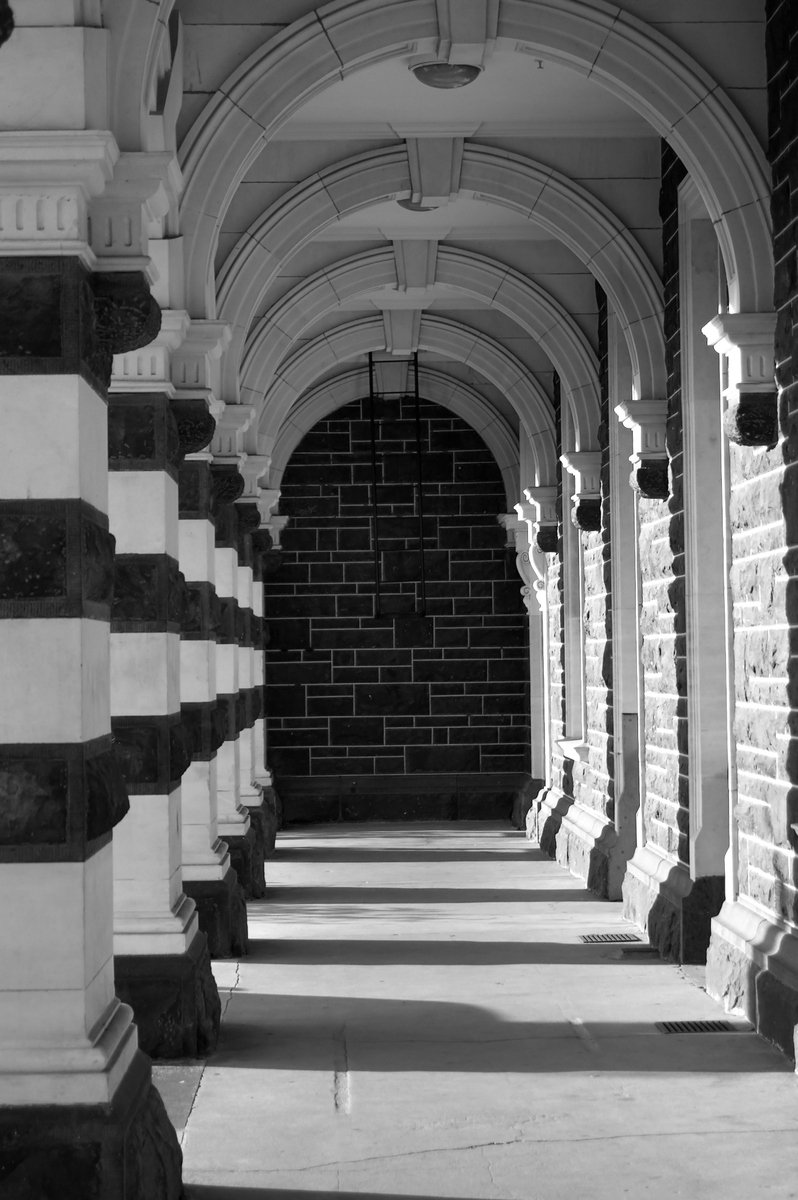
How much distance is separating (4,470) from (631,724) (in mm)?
6497

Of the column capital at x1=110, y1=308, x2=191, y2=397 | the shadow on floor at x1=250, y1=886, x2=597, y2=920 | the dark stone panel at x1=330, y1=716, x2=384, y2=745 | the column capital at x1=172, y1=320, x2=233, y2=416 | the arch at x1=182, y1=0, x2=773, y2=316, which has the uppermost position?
→ the arch at x1=182, y1=0, x2=773, y2=316

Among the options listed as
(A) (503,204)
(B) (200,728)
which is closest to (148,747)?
(B) (200,728)

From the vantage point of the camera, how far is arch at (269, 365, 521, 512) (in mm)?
15844

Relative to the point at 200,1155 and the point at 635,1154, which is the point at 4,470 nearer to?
the point at 200,1155

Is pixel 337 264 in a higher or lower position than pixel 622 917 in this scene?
higher

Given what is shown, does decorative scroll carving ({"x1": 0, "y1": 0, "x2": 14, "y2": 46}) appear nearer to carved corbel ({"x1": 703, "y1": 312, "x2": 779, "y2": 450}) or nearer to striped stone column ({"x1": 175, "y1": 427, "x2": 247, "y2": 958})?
carved corbel ({"x1": 703, "y1": 312, "x2": 779, "y2": 450})

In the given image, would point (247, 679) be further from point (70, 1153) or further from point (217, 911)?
point (70, 1153)

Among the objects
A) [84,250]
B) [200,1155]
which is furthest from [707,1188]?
[84,250]

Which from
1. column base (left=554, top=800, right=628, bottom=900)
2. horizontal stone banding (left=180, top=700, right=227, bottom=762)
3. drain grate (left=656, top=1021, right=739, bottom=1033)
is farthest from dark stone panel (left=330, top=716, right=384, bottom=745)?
drain grate (left=656, top=1021, right=739, bottom=1033)

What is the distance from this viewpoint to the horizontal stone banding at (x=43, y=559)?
346 centimetres

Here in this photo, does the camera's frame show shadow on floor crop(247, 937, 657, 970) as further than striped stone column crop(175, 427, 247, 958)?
Yes

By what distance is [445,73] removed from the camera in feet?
23.7

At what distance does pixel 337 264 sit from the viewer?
10.8 m

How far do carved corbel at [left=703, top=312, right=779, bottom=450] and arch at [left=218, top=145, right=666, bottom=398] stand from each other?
2221mm
